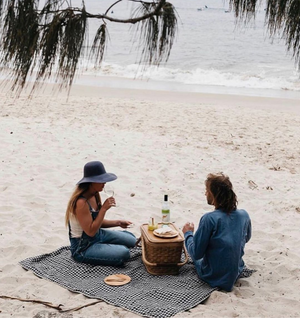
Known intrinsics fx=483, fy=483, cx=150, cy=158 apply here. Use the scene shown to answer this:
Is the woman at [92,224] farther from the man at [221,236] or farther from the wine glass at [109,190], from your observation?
the wine glass at [109,190]

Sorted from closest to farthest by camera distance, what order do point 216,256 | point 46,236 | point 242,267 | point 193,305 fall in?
point 193,305 < point 216,256 < point 242,267 < point 46,236

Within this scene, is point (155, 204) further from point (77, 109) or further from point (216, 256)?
point (77, 109)

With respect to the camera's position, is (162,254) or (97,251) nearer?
(162,254)

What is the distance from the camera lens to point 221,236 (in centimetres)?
349

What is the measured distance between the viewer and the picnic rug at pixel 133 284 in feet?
10.9

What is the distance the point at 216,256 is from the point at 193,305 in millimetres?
412

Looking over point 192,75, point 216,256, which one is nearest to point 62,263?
point 216,256

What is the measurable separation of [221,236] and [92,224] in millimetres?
999

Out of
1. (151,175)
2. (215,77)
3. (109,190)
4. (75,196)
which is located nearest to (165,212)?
(75,196)

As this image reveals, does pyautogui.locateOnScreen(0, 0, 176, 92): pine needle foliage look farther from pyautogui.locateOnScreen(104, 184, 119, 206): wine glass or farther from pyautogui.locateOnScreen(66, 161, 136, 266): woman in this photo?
pyautogui.locateOnScreen(104, 184, 119, 206): wine glass

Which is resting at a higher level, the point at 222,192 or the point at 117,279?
the point at 222,192

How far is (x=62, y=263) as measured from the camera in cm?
397

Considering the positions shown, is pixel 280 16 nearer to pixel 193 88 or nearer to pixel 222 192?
pixel 222 192

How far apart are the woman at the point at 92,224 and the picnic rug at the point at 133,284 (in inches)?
3.5
